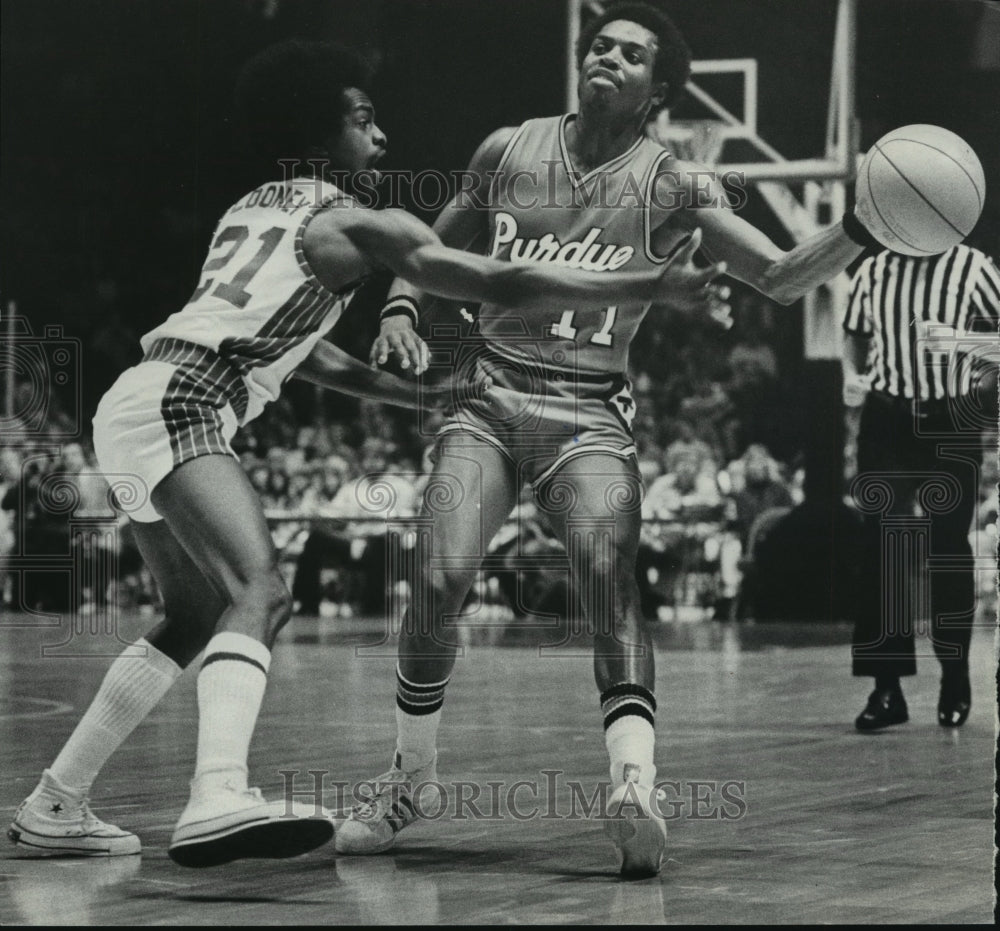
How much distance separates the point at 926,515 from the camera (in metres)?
7.43

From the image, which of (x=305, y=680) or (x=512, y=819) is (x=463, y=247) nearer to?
(x=512, y=819)

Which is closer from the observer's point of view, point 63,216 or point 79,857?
Result: point 79,857

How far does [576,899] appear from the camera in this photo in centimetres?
338

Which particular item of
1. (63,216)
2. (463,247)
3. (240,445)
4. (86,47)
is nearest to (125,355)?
(63,216)

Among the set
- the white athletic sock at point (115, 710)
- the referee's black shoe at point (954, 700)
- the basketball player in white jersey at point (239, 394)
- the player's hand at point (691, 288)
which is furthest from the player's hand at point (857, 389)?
the white athletic sock at point (115, 710)

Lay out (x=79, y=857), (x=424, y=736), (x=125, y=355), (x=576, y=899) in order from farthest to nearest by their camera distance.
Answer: (x=125, y=355), (x=424, y=736), (x=79, y=857), (x=576, y=899)

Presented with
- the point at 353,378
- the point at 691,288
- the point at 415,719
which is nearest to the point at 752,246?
the point at 691,288

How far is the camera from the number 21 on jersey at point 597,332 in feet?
13.8

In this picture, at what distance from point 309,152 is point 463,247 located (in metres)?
0.59

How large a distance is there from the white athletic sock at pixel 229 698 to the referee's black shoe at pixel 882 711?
12.5 ft

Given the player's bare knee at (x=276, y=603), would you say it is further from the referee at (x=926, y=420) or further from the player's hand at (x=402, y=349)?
the referee at (x=926, y=420)

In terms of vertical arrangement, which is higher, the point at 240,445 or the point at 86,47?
the point at 86,47

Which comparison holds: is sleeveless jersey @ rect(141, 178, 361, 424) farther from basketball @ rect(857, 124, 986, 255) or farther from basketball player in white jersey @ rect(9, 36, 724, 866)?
basketball @ rect(857, 124, 986, 255)

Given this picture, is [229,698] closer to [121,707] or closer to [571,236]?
[121,707]
